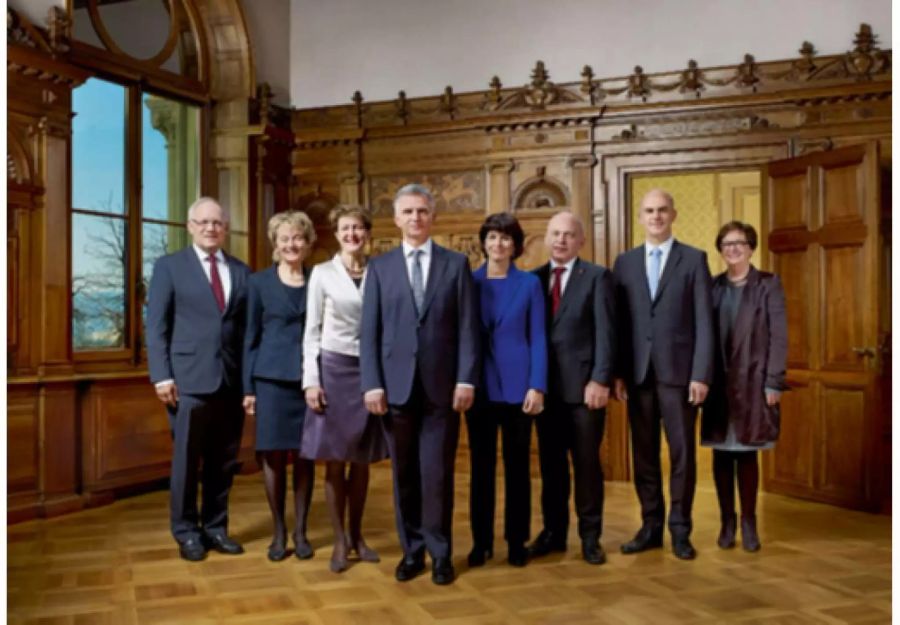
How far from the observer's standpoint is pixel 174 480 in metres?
4.14

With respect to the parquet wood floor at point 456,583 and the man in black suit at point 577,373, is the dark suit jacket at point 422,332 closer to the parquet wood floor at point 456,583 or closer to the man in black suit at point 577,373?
the man in black suit at point 577,373

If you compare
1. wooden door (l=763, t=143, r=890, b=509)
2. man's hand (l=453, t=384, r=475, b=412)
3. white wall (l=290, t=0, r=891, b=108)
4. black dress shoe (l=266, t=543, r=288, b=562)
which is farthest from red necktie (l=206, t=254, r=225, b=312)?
wooden door (l=763, t=143, r=890, b=509)

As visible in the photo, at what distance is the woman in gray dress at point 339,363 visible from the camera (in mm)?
3773

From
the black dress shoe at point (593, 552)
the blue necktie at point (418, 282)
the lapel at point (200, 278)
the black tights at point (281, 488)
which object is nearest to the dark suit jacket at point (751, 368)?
the black dress shoe at point (593, 552)

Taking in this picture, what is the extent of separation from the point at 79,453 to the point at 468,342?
9.12 ft

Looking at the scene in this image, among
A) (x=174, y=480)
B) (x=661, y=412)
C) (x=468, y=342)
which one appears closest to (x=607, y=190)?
(x=661, y=412)

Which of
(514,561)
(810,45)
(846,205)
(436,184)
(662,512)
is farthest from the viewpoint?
(436,184)

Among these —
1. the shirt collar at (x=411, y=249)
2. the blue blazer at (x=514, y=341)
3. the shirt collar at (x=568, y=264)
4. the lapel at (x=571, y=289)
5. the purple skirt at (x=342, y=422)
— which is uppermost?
the shirt collar at (x=411, y=249)

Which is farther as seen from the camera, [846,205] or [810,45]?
[810,45]

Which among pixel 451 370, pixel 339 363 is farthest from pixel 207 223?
pixel 451 370

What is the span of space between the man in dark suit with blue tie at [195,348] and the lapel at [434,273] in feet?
2.98

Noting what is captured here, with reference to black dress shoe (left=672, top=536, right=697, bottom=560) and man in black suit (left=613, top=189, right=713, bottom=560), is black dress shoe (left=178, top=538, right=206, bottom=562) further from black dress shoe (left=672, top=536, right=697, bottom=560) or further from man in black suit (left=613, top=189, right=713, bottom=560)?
black dress shoe (left=672, top=536, right=697, bottom=560)

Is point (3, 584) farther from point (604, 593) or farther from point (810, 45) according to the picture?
point (810, 45)

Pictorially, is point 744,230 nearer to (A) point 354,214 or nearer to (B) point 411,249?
(B) point 411,249
